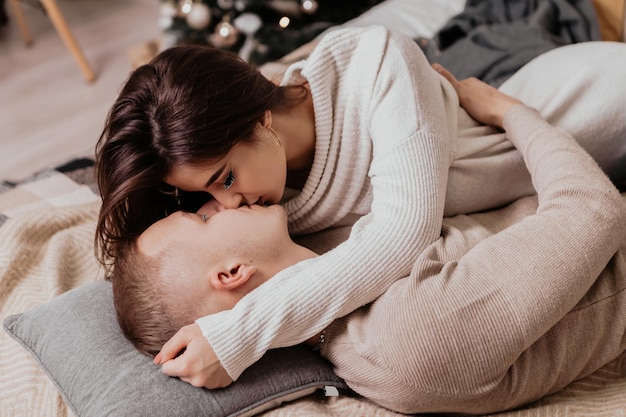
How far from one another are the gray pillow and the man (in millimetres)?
34

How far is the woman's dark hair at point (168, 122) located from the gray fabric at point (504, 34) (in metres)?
0.76

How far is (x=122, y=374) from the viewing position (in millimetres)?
990

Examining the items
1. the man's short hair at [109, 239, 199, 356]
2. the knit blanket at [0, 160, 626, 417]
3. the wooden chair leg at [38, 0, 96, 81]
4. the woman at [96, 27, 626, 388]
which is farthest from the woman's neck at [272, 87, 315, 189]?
the wooden chair leg at [38, 0, 96, 81]

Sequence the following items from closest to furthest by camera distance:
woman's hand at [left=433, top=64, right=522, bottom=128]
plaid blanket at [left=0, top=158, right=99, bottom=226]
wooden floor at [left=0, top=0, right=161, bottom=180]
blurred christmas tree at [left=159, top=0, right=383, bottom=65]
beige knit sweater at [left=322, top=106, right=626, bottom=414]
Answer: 1. beige knit sweater at [left=322, top=106, right=626, bottom=414]
2. woman's hand at [left=433, top=64, right=522, bottom=128]
3. plaid blanket at [left=0, top=158, right=99, bottom=226]
4. blurred christmas tree at [left=159, top=0, right=383, bottom=65]
5. wooden floor at [left=0, top=0, right=161, bottom=180]

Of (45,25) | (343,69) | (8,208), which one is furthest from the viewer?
(45,25)

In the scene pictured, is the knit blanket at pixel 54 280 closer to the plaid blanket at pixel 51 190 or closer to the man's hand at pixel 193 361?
the plaid blanket at pixel 51 190

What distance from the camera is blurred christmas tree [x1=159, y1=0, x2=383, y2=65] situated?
2.45 m

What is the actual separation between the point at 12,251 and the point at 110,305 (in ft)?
1.20

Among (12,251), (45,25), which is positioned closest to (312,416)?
(12,251)

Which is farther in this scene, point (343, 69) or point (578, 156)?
point (343, 69)

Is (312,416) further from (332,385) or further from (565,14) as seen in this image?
(565,14)

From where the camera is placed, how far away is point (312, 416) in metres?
0.98

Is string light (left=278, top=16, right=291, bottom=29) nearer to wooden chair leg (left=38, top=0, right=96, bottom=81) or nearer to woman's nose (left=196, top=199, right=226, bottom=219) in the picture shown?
wooden chair leg (left=38, top=0, right=96, bottom=81)

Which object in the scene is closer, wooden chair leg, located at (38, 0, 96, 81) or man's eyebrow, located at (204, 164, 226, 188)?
man's eyebrow, located at (204, 164, 226, 188)
